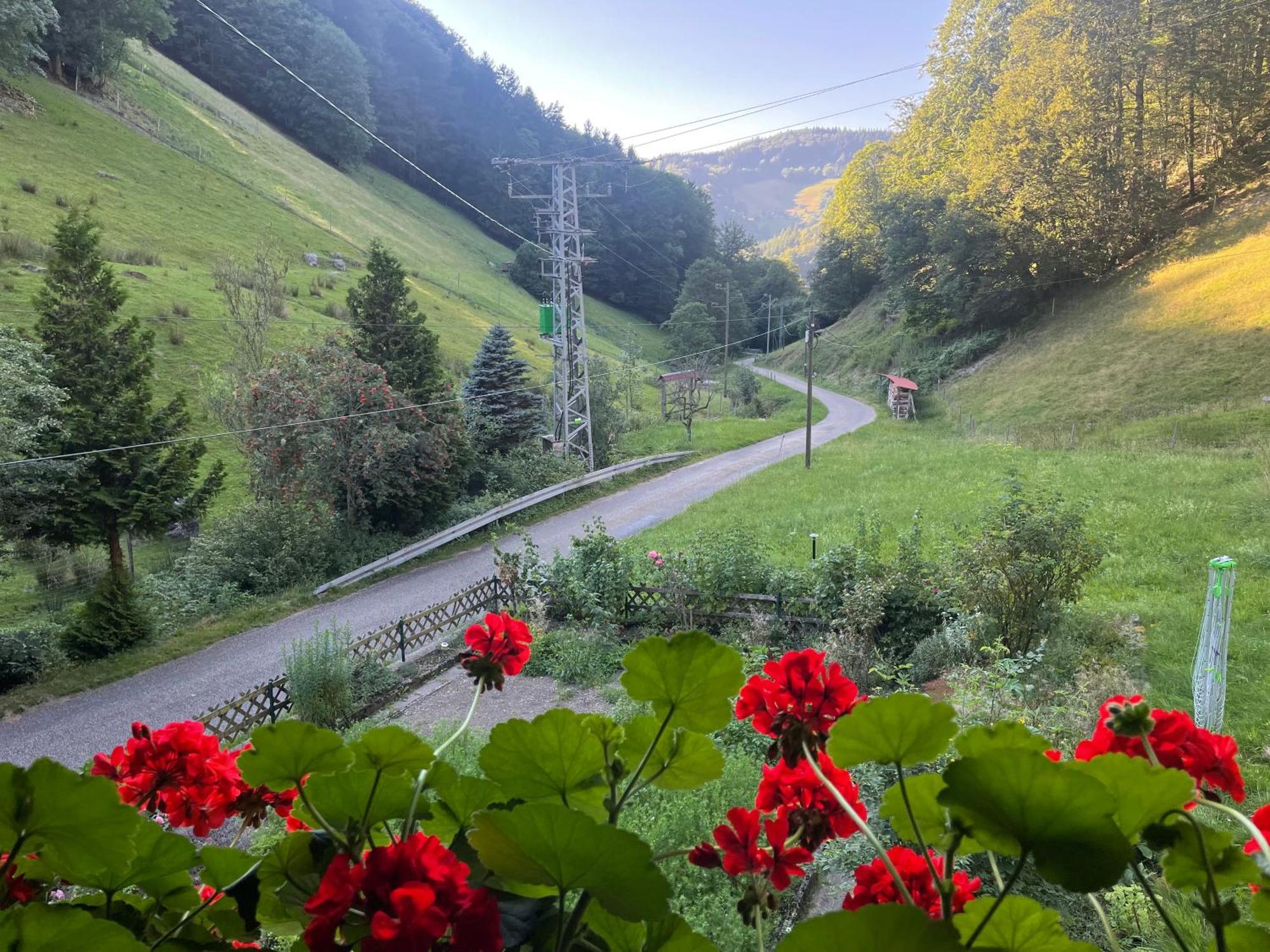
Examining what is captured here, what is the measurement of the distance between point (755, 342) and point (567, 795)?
64231 millimetres

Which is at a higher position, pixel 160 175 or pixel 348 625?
pixel 160 175

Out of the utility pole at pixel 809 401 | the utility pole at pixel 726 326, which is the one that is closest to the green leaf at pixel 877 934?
the utility pole at pixel 809 401

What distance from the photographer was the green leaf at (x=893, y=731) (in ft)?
2.13

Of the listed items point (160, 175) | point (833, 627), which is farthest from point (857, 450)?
point (160, 175)

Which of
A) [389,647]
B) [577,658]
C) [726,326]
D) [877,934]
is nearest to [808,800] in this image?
[877,934]

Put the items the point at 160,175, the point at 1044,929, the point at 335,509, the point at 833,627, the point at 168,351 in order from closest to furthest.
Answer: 1. the point at 1044,929
2. the point at 833,627
3. the point at 335,509
4. the point at 168,351
5. the point at 160,175

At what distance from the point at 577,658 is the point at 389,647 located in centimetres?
270

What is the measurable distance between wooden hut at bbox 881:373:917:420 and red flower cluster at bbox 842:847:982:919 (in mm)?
30009

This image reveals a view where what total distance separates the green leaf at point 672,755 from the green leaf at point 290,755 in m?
0.30

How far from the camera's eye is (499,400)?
19.7m

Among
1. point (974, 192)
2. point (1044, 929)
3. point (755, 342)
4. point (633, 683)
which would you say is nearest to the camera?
point (1044, 929)

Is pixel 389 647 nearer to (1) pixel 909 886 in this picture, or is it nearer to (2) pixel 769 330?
(1) pixel 909 886

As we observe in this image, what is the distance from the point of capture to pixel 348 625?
10617 mm

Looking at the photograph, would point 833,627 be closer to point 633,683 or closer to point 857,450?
point 633,683
